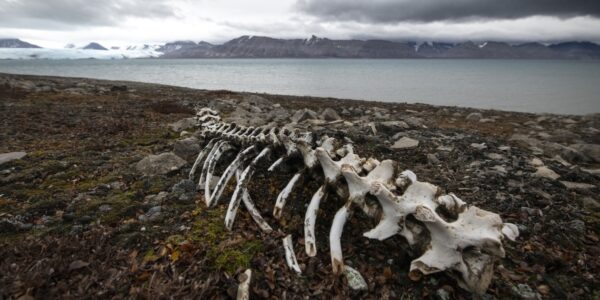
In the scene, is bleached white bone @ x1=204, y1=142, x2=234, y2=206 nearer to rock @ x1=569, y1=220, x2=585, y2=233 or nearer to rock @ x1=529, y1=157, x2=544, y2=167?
rock @ x1=569, y1=220, x2=585, y2=233

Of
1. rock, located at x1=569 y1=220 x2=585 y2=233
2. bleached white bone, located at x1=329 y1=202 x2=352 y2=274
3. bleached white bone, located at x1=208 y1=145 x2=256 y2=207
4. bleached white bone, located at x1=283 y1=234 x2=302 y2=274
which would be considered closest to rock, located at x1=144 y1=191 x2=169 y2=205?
bleached white bone, located at x1=208 y1=145 x2=256 y2=207

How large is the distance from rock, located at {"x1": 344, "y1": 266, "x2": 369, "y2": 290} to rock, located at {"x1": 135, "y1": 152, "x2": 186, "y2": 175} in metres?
3.50

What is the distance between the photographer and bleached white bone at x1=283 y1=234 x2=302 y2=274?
104 inches

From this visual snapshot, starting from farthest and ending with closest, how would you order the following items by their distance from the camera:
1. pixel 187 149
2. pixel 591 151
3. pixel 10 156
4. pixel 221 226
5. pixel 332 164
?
pixel 591 151 → pixel 187 149 → pixel 10 156 → pixel 221 226 → pixel 332 164

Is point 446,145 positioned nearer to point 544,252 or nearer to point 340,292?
point 544,252

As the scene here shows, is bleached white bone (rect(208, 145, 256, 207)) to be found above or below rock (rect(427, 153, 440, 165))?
above

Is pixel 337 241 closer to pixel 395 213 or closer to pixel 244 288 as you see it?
pixel 395 213

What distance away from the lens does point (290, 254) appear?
2.77 meters

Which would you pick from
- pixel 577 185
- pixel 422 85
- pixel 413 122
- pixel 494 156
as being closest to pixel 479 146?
pixel 494 156

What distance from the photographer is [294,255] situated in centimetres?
277

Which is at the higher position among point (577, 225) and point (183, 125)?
point (183, 125)

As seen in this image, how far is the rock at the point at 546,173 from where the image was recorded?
4715 mm

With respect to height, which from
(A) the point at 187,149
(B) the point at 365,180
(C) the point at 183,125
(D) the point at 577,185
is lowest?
(D) the point at 577,185

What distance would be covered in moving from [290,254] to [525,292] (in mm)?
1918
